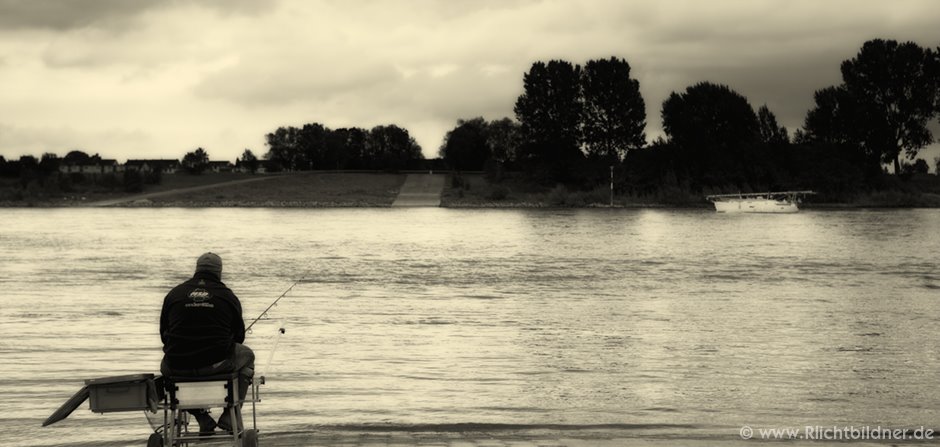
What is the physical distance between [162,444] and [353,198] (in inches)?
4980

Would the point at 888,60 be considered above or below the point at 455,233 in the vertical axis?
above

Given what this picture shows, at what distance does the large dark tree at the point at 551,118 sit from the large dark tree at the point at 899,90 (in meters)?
32.1

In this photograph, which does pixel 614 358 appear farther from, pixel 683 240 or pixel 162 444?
pixel 683 240

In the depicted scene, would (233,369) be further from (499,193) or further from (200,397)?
(499,193)

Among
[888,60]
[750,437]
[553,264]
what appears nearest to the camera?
[750,437]

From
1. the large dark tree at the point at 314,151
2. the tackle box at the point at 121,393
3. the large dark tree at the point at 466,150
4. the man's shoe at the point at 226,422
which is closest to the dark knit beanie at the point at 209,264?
the tackle box at the point at 121,393

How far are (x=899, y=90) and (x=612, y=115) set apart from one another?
3285 cm

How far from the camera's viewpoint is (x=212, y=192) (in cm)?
13950

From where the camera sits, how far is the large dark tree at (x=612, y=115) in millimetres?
132125

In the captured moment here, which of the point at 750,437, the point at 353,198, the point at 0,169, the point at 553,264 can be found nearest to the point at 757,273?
the point at 553,264

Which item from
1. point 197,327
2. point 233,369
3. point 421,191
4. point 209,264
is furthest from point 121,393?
point 421,191

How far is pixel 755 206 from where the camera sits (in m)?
116

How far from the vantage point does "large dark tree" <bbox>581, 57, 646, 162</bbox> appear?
132 meters

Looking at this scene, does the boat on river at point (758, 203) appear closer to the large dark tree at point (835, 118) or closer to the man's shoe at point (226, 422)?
the large dark tree at point (835, 118)
